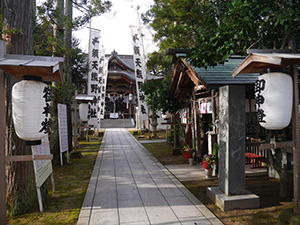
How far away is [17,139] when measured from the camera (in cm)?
435

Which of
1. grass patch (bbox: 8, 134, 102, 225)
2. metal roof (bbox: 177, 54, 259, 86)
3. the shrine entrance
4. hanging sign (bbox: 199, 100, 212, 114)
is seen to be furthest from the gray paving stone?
the shrine entrance

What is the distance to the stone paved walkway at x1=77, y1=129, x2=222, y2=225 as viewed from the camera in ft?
13.2

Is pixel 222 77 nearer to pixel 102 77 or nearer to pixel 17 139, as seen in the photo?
pixel 17 139

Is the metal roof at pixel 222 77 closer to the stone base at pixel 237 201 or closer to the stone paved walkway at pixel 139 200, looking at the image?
the stone base at pixel 237 201

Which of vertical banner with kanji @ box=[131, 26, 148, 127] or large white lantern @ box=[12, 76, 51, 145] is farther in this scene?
vertical banner with kanji @ box=[131, 26, 148, 127]

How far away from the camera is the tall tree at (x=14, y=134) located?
14.0 feet

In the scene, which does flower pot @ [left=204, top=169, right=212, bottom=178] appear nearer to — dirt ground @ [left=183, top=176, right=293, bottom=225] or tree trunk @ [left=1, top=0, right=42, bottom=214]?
dirt ground @ [left=183, top=176, right=293, bottom=225]

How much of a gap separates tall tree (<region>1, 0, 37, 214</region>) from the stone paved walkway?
4.11 ft

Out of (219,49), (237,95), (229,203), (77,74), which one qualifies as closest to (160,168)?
(229,203)

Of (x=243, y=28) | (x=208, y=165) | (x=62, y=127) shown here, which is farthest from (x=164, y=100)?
(x=243, y=28)

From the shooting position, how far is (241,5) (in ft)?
13.3

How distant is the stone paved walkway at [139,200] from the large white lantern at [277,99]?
2146mm

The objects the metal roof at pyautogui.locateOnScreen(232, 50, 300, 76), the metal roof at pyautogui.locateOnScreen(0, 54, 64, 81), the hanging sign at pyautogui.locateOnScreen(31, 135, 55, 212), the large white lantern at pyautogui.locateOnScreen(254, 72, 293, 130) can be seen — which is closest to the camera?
the metal roof at pyautogui.locateOnScreen(232, 50, 300, 76)

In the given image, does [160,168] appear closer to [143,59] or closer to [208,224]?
[208,224]
